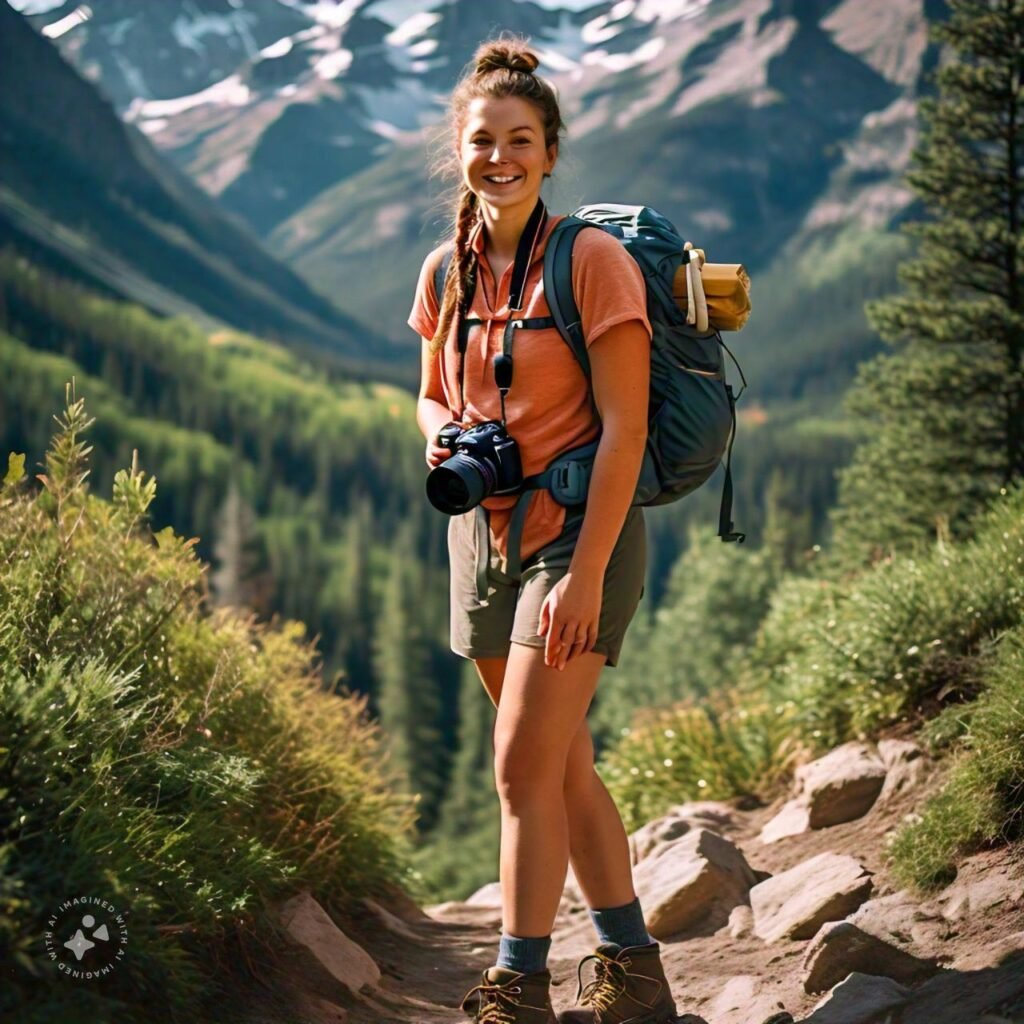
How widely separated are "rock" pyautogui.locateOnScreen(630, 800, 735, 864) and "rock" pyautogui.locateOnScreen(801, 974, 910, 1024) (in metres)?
2.48

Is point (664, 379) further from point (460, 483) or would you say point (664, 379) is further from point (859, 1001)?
point (859, 1001)

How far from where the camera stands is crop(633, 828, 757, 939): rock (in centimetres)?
565

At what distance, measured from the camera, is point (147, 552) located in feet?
18.3

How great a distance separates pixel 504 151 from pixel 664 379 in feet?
2.45

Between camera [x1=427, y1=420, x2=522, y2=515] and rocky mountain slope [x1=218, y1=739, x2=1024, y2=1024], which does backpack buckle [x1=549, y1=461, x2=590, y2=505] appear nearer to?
camera [x1=427, y1=420, x2=522, y2=515]

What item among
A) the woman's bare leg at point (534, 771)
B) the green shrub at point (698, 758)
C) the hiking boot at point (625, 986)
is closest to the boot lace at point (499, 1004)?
the woman's bare leg at point (534, 771)

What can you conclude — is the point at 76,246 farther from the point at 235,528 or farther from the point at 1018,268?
the point at 1018,268

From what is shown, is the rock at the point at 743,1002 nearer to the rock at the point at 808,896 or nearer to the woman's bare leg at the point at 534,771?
the rock at the point at 808,896

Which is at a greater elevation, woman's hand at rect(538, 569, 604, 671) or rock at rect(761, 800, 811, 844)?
woman's hand at rect(538, 569, 604, 671)

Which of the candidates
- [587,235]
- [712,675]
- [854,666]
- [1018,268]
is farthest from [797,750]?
[712,675]

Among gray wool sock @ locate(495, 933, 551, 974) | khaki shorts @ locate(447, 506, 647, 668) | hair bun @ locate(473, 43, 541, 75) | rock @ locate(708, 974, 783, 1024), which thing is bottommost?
rock @ locate(708, 974, 783, 1024)

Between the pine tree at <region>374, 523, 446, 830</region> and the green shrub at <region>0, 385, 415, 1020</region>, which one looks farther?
the pine tree at <region>374, 523, 446, 830</region>

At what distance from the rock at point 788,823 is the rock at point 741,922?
83 cm

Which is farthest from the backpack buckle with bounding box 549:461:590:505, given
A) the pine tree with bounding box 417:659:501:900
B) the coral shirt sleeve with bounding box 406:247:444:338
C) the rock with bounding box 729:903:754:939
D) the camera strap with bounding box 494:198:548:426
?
the pine tree with bounding box 417:659:501:900
